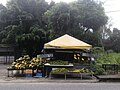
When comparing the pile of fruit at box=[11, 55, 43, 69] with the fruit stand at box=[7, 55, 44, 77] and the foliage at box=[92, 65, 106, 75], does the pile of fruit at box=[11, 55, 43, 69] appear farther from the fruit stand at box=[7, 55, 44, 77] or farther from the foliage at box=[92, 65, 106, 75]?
the foliage at box=[92, 65, 106, 75]

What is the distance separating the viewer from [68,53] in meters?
21.6

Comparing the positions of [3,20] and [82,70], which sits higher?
[3,20]

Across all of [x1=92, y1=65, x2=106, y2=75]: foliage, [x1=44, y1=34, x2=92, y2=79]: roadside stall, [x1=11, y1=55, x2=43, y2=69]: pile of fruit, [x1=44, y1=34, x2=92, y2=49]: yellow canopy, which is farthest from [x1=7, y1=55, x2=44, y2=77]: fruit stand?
[x1=92, y1=65, x2=106, y2=75]: foliage

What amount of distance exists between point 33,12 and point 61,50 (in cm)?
2418

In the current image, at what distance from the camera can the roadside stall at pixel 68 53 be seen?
61.2 ft

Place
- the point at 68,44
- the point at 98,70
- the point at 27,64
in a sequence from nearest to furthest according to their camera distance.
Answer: the point at 98,70 < the point at 68,44 < the point at 27,64

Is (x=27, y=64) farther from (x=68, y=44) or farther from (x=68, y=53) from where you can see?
(x=68, y=53)

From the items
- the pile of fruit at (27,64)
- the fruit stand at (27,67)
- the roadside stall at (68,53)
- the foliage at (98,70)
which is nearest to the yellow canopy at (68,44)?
the roadside stall at (68,53)

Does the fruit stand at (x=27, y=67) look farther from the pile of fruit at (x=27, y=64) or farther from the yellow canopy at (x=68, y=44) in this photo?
the yellow canopy at (x=68, y=44)

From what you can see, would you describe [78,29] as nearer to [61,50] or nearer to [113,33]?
[61,50]

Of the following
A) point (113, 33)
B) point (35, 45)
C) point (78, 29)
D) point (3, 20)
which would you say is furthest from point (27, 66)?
point (113, 33)

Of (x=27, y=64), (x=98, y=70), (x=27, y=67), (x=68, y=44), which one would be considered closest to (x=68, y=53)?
(x=68, y=44)

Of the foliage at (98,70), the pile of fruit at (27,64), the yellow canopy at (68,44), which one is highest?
the yellow canopy at (68,44)

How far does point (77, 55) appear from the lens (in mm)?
20594
